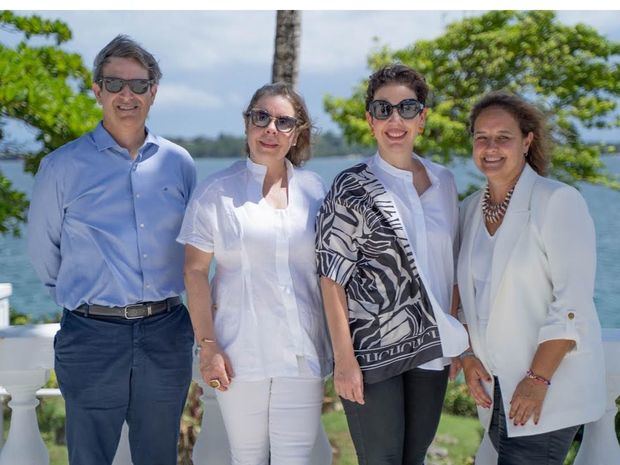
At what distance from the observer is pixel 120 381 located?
254 cm

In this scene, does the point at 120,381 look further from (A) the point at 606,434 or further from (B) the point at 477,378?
(A) the point at 606,434

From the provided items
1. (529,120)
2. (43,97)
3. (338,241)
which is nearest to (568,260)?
(529,120)

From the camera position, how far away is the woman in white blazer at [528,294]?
226cm

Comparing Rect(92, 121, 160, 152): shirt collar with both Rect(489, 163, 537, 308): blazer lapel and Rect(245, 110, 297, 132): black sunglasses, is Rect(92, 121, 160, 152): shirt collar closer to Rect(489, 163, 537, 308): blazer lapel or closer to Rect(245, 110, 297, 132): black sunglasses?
Rect(245, 110, 297, 132): black sunglasses

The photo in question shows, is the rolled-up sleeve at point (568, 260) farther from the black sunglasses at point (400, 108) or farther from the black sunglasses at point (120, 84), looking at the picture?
the black sunglasses at point (120, 84)

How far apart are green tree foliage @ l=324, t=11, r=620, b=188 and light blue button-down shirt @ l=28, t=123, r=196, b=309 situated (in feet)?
20.6

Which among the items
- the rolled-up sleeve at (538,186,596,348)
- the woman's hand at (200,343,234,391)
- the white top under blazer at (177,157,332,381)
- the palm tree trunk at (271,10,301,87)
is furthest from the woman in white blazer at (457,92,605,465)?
the palm tree trunk at (271,10,301,87)

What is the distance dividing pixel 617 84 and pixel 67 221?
7497mm

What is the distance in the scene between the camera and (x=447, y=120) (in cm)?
850

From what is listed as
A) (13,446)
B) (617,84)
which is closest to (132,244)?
(13,446)

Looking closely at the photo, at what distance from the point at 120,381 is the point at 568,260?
1.30 m

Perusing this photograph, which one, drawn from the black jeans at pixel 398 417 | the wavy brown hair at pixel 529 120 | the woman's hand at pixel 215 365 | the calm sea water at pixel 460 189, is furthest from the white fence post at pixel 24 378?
the calm sea water at pixel 460 189

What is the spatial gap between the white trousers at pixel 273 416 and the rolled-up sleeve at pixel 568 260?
68cm

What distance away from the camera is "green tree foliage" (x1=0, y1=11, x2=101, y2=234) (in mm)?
5254
